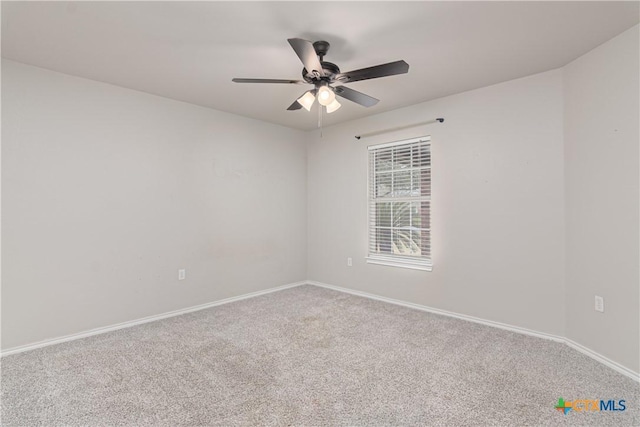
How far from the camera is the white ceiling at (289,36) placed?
201 centimetres

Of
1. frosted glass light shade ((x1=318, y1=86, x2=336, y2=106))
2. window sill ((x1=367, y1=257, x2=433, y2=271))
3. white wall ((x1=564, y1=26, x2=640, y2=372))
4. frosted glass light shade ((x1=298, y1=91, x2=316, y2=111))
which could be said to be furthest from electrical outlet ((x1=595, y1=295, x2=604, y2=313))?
frosted glass light shade ((x1=298, y1=91, x2=316, y2=111))

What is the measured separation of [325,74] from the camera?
2.35m

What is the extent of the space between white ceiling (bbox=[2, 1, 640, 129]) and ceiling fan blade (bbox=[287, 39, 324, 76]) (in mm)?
267

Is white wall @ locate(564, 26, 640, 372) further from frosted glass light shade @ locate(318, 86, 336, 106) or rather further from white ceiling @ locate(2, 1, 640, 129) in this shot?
frosted glass light shade @ locate(318, 86, 336, 106)

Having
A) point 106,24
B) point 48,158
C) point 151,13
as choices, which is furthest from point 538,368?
point 48,158

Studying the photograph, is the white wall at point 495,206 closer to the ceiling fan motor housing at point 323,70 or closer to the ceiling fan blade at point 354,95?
the ceiling fan blade at point 354,95

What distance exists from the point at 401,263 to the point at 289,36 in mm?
2882

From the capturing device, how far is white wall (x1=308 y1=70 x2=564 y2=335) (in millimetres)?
2916

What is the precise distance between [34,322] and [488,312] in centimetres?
431

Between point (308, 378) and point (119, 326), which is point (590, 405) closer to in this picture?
point (308, 378)

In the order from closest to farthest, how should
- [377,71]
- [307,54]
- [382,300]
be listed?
1. [307,54]
2. [377,71]
3. [382,300]

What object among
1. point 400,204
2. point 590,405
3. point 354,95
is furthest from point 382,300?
point 354,95

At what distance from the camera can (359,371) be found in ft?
7.63

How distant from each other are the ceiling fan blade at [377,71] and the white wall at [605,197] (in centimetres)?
163
